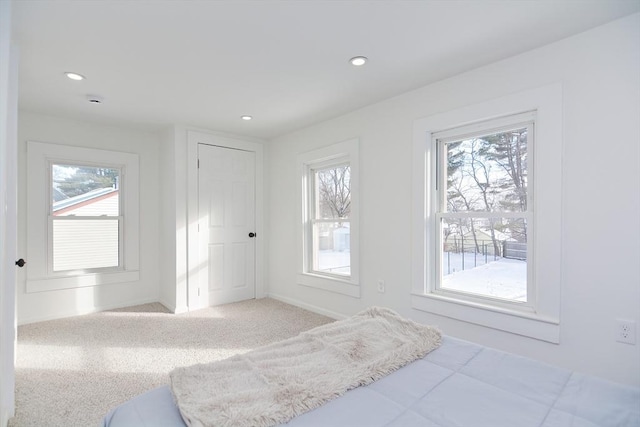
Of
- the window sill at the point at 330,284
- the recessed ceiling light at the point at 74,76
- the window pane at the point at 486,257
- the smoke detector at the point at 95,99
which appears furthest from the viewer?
the window sill at the point at 330,284

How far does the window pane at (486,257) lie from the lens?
2389 mm

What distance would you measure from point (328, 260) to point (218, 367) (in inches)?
111

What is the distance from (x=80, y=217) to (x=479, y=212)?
13.9ft

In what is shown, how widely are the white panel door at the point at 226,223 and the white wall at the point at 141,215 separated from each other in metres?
Answer: 0.75

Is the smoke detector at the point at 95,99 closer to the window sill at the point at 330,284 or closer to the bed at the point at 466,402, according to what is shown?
the window sill at the point at 330,284

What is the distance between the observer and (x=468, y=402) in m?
1.07

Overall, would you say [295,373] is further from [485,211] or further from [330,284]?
[330,284]

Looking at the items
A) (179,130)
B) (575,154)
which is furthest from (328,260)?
(575,154)

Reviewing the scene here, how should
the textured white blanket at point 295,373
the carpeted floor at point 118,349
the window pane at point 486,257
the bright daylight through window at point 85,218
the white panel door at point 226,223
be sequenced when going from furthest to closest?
the white panel door at point 226,223 → the bright daylight through window at point 85,218 → the window pane at point 486,257 → the carpeted floor at point 118,349 → the textured white blanket at point 295,373

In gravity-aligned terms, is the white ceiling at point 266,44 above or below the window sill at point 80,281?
above

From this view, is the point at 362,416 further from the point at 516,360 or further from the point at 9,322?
the point at 9,322

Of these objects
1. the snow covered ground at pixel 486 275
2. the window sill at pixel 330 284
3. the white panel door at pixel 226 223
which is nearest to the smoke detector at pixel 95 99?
the white panel door at pixel 226 223

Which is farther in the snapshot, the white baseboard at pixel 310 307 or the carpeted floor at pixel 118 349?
the white baseboard at pixel 310 307

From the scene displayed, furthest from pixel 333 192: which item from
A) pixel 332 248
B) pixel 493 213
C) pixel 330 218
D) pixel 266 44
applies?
pixel 266 44
